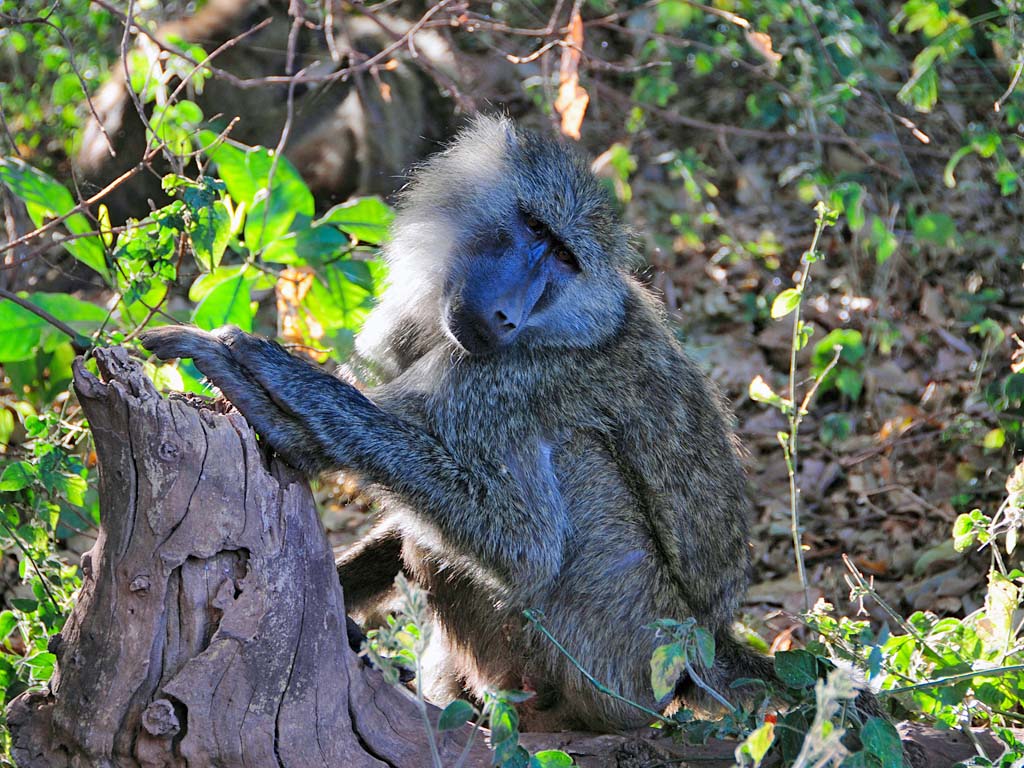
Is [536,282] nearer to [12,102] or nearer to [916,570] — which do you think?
[916,570]

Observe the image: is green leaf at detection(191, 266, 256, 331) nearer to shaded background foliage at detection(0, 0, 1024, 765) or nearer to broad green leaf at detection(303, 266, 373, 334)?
shaded background foliage at detection(0, 0, 1024, 765)

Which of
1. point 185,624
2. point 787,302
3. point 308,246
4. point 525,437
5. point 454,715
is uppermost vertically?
point 308,246

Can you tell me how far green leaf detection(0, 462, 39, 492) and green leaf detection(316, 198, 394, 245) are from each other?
1.66 metres

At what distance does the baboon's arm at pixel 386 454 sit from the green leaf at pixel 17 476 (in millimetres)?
699

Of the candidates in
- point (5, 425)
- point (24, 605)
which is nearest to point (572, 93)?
point (5, 425)

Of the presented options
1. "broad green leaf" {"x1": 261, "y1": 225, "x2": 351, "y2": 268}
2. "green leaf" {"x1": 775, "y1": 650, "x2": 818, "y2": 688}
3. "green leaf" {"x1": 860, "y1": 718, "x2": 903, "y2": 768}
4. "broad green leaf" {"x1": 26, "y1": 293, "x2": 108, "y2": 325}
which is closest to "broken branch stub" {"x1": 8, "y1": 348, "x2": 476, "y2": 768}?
"green leaf" {"x1": 775, "y1": 650, "x2": 818, "y2": 688}

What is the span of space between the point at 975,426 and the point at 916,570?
0.86 m

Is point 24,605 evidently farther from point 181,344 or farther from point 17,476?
point 181,344

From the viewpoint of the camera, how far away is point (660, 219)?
24.8ft

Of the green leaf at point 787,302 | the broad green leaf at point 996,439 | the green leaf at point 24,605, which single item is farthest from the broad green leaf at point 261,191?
the broad green leaf at point 996,439

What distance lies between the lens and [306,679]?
8.89 ft

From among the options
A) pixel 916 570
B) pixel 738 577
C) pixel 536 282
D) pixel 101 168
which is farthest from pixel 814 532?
pixel 101 168

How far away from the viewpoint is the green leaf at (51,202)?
414 centimetres

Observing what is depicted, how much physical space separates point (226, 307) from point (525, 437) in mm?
1432
